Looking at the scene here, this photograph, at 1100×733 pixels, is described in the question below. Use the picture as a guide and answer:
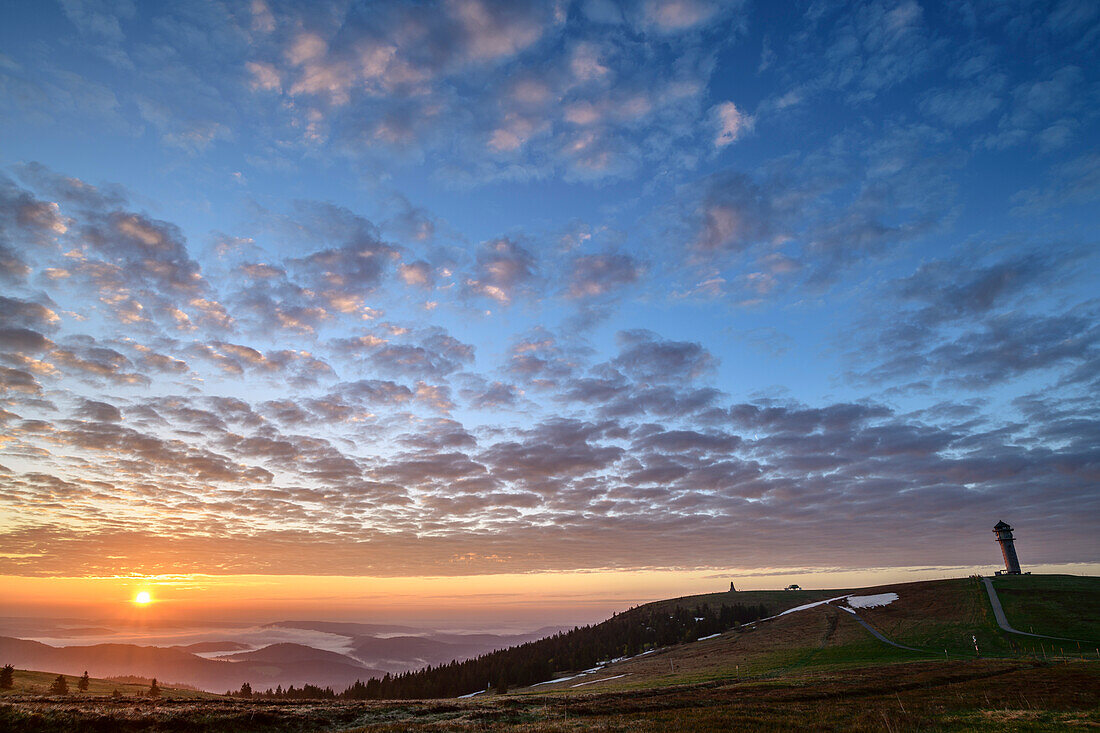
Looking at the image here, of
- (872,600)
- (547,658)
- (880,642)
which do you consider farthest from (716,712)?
(547,658)

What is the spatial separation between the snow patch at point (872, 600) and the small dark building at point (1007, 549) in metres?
31.0

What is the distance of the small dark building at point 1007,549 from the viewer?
130125 mm

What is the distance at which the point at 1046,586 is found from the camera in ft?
346

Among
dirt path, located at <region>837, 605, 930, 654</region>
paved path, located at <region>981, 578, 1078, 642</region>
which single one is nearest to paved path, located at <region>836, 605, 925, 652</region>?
dirt path, located at <region>837, 605, 930, 654</region>

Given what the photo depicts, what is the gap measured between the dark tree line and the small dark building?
61.5 metres

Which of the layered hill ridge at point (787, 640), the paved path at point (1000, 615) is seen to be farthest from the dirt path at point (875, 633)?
the paved path at point (1000, 615)

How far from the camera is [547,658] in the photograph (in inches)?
5645

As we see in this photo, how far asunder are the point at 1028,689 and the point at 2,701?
2797 inches

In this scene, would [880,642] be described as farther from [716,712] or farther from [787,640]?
[716,712]

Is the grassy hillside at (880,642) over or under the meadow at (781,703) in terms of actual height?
under

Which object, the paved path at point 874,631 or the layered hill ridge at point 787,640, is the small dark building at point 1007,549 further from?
the paved path at point 874,631

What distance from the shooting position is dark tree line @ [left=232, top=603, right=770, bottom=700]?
127438mm

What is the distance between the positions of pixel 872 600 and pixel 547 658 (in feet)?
286

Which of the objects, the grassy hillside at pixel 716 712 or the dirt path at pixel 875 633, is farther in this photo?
the dirt path at pixel 875 633
